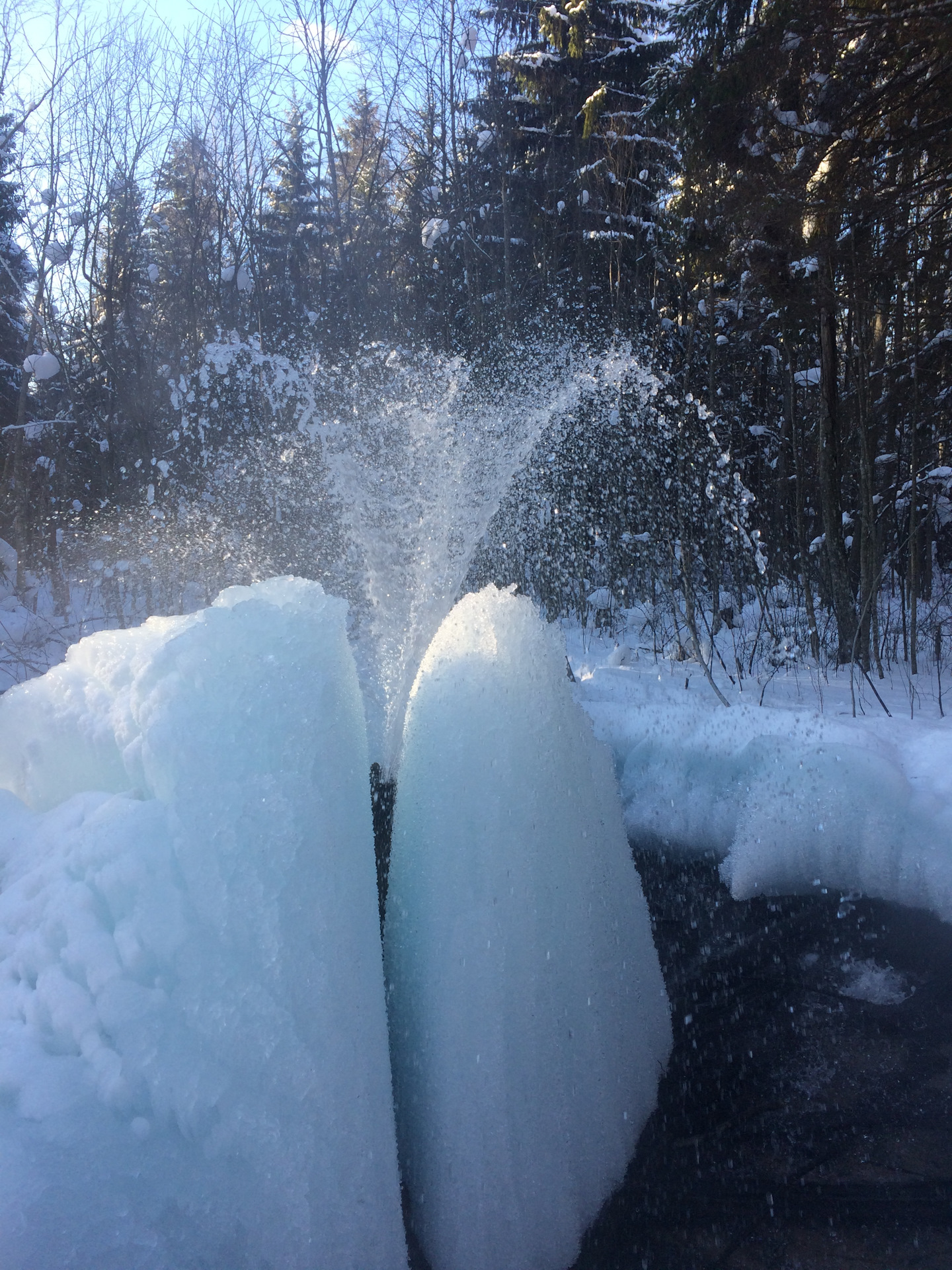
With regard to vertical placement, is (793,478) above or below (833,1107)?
above

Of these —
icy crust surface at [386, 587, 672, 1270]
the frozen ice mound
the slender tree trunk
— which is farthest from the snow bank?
the slender tree trunk

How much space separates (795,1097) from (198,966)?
188 centimetres

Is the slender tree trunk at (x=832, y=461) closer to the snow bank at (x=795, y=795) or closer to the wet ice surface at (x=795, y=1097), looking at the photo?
the snow bank at (x=795, y=795)

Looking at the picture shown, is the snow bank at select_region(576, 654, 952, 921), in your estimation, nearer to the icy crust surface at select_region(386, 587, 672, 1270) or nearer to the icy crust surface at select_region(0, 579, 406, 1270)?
the icy crust surface at select_region(386, 587, 672, 1270)

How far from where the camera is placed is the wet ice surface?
181 cm

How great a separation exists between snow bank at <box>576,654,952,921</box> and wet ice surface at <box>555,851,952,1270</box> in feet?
0.56

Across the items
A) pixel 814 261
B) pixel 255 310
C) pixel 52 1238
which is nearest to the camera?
pixel 52 1238

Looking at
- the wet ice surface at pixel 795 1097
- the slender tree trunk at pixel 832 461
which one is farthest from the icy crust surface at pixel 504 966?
the slender tree trunk at pixel 832 461

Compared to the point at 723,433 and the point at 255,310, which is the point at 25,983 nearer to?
the point at 723,433

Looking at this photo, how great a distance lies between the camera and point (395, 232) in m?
12.5

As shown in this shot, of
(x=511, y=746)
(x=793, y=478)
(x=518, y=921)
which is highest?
(x=793, y=478)

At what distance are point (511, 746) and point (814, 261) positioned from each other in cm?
598

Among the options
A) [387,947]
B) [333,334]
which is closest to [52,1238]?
[387,947]

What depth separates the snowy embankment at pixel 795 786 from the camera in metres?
2.88
